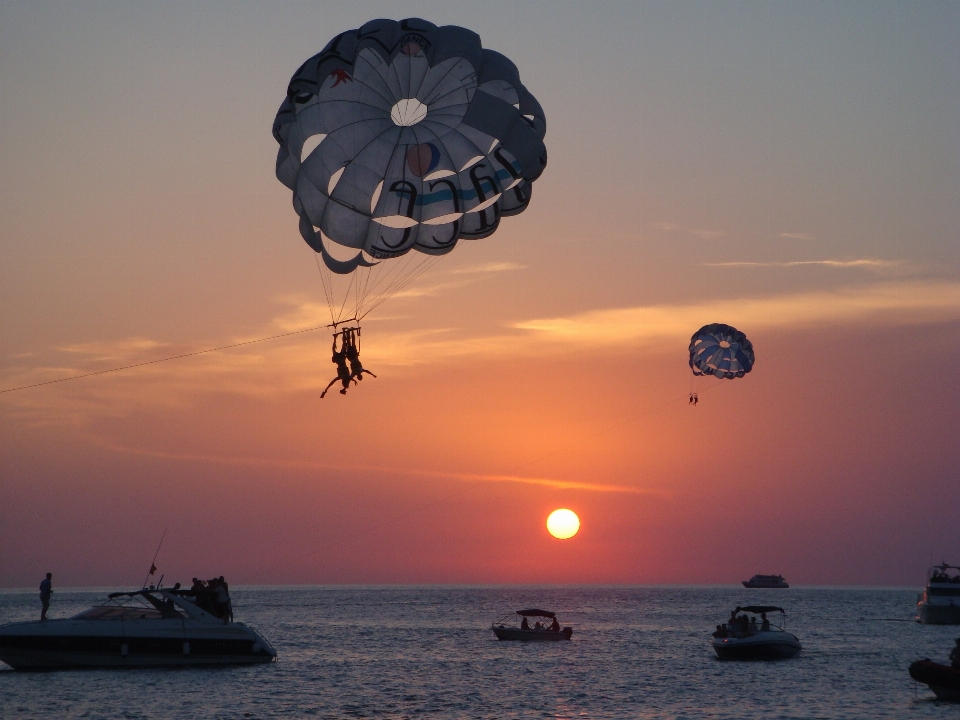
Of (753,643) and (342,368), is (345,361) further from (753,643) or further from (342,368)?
(753,643)

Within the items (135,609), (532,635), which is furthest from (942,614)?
(135,609)

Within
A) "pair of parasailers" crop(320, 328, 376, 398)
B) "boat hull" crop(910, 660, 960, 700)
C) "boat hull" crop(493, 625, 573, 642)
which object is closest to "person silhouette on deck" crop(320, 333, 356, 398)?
"pair of parasailers" crop(320, 328, 376, 398)

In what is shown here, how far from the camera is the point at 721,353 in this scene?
148 ft

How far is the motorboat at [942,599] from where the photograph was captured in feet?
262

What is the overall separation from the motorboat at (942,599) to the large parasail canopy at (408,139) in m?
65.1

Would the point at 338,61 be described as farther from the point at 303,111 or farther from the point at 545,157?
the point at 545,157

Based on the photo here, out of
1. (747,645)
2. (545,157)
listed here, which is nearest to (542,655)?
(747,645)

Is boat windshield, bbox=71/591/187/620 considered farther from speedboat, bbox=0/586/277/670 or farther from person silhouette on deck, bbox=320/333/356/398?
person silhouette on deck, bbox=320/333/356/398

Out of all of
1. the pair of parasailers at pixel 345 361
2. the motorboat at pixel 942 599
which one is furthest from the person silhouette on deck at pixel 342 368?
the motorboat at pixel 942 599

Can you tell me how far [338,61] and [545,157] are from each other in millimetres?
5340

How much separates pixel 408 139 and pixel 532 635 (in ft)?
136

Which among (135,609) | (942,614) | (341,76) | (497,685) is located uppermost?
(341,76)

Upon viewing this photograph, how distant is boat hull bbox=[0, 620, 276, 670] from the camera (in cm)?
3456

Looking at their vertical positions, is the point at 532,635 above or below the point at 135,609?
below
